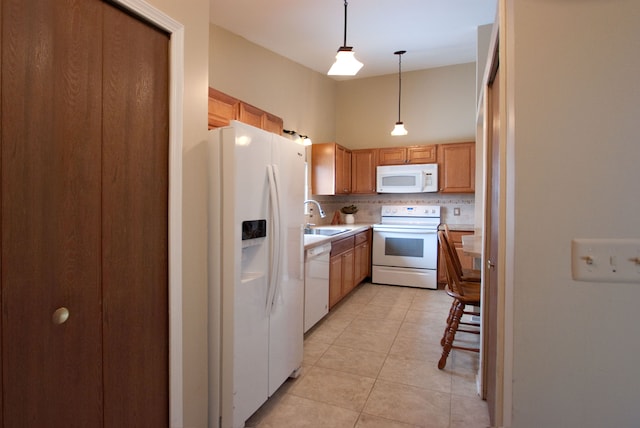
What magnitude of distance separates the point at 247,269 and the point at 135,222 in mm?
706

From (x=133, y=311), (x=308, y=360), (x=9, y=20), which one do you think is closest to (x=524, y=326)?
(x=133, y=311)

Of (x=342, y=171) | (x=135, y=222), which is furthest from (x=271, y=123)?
(x=135, y=222)

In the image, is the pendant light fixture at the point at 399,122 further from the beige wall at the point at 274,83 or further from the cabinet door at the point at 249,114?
the cabinet door at the point at 249,114

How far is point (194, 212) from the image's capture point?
1.49 m

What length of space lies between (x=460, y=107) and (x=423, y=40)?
4.53 ft

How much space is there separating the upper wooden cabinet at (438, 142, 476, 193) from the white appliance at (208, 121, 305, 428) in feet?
10.5

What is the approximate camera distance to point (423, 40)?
3744mm

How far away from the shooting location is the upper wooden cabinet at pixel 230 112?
2592 millimetres

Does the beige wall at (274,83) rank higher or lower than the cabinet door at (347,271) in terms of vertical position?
higher

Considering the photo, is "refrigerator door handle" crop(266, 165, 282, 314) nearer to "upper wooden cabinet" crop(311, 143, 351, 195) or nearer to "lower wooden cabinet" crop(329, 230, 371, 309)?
"lower wooden cabinet" crop(329, 230, 371, 309)

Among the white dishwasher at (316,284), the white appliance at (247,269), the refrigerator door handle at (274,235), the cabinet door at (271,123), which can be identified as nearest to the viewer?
the white appliance at (247,269)

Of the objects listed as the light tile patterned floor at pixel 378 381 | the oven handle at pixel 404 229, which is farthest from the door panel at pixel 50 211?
the oven handle at pixel 404 229

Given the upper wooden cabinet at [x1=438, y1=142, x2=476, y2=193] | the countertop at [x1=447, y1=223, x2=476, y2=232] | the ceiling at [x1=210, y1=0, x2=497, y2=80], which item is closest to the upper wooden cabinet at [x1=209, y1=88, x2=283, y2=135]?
the ceiling at [x1=210, y1=0, x2=497, y2=80]

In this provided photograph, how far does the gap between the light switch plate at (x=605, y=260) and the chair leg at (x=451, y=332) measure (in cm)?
167
